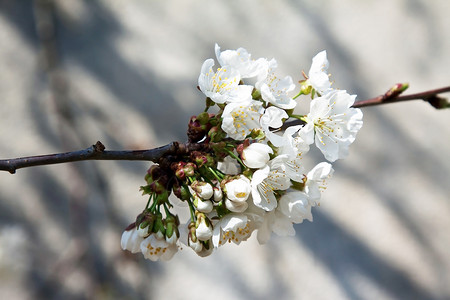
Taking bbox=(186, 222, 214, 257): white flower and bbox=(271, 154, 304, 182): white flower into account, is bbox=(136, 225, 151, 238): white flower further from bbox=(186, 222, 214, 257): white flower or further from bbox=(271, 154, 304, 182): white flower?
bbox=(271, 154, 304, 182): white flower

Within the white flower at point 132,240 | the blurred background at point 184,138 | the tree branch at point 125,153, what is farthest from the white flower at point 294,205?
the blurred background at point 184,138

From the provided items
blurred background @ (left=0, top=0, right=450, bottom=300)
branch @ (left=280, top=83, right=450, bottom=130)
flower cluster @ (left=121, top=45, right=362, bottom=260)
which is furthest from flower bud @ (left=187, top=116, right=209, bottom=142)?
blurred background @ (left=0, top=0, right=450, bottom=300)

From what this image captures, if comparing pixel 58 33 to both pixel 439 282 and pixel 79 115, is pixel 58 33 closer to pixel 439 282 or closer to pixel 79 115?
pixel 79 115

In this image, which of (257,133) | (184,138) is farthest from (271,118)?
(184,138)

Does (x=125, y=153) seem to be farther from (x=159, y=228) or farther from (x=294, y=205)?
(x=294, y=205)

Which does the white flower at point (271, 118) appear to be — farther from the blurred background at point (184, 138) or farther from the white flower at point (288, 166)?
the blurred background at point (184, 138)

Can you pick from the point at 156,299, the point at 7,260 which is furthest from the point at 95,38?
the point at 156,299
